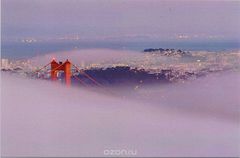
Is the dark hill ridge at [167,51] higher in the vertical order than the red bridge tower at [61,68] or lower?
higher

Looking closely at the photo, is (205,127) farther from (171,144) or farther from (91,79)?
(91,79)

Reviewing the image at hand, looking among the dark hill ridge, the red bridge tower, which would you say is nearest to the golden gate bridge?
the red bridge tower

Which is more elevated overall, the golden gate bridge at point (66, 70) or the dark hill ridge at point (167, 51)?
the dark hill ridge at point (167, 51)

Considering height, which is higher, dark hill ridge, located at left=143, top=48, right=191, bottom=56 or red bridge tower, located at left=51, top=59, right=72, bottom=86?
dark hill ridge, located at left=143, top=48, right=191, bottom=56

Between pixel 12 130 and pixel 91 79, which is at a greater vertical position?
pixel 91 79

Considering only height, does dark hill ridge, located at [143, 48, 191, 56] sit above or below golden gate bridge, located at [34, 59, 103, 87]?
above

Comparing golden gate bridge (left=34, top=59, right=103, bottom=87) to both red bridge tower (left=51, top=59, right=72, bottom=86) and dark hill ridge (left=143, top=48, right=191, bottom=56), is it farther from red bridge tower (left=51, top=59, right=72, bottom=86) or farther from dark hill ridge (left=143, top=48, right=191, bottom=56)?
dark hill ridge (left=143, top=48, right=191, bottom=56)

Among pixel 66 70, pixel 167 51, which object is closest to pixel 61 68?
pixel 66 70

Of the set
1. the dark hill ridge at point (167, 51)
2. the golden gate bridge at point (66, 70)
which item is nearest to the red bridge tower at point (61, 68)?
the golden gate bridge at point (66, 70)

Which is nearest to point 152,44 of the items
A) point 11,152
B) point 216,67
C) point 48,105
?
point 216,67

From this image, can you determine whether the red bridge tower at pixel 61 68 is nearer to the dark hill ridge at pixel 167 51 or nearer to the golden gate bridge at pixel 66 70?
the golden gate bridge at pixel 66 70

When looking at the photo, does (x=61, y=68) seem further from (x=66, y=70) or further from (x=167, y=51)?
(x=167, y=51)
